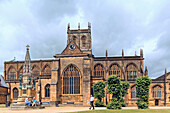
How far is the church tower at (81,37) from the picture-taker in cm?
8519

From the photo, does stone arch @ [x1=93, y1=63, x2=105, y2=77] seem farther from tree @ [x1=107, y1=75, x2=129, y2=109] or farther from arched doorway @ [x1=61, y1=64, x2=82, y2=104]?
tree @ [x1=107, y1=75, x2=129, y2=109]

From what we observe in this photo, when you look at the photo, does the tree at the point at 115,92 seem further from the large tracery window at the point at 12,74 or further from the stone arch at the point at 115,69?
the large tracery window at the point at 12,74

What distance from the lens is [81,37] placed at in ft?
282

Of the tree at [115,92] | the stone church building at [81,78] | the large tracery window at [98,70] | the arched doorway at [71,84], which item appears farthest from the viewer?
the large tracery window at [98,70]

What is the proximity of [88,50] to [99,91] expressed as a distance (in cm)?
2730

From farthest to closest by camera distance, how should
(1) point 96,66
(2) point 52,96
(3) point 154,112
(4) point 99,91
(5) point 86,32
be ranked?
(5) point 86,32 < (1) point 96,66 < (2) point 52,96 < (4) point 99,91 < (3) point 154,112

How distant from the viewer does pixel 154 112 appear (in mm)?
36031

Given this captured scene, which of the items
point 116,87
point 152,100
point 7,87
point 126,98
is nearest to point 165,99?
point 152,100

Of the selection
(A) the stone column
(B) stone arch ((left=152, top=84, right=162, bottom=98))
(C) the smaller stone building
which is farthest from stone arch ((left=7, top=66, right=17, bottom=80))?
(B) stone arch ((left=152, top=84, right=162, bottom=98))

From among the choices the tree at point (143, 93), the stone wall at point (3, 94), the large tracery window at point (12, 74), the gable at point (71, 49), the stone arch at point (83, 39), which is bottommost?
the stone wall at point (3, 94)

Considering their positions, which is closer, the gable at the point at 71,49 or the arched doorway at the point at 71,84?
the arched doorway at the point at 71,84

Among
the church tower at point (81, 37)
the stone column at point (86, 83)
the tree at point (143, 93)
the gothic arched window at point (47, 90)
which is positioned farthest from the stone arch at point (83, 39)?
the tree at point (143, 93)

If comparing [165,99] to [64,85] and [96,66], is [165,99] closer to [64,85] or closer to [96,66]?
[96,66]

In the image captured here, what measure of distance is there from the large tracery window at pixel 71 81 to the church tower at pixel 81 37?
57.2 ft
